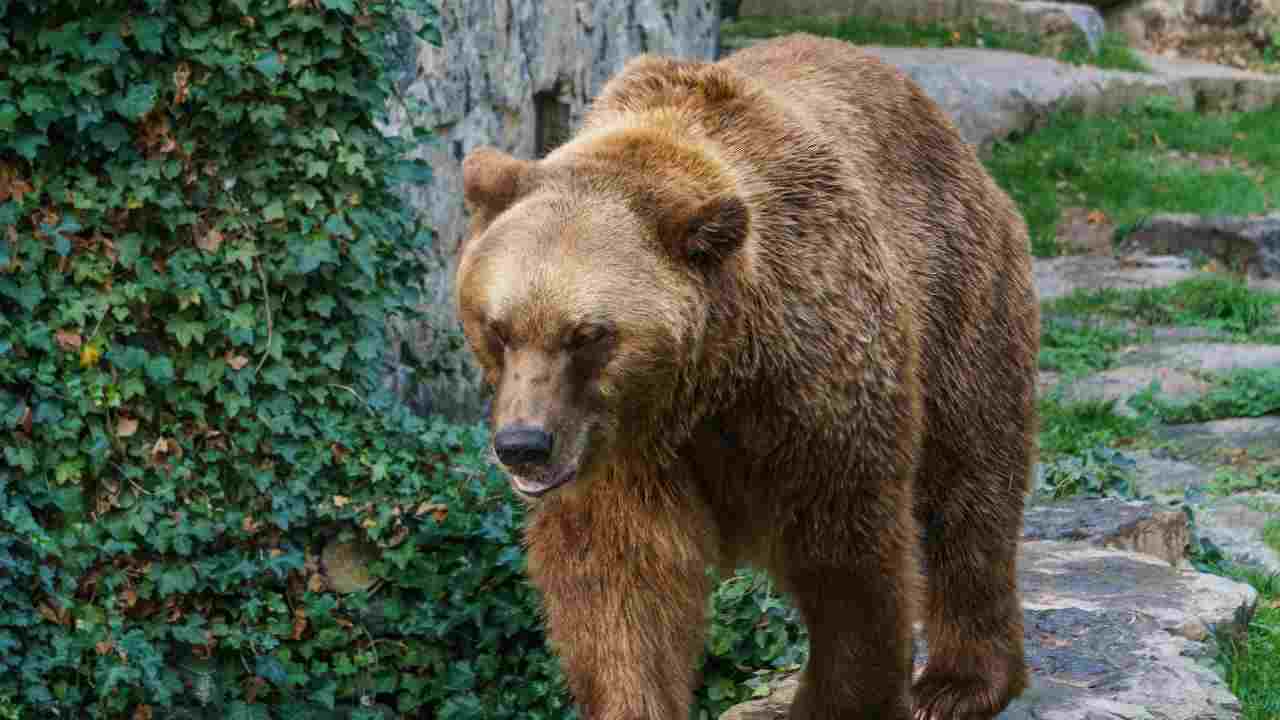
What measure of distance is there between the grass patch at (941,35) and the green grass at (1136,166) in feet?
3.54

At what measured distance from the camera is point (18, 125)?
5.75 meters

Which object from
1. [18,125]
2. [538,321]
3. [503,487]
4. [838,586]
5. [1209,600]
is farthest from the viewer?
[503,487]

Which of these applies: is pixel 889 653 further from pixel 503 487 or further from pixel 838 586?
pixel 503 487

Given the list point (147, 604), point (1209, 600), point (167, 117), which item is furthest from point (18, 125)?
point (1209, 600)

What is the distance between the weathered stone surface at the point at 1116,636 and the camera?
4.41 metres

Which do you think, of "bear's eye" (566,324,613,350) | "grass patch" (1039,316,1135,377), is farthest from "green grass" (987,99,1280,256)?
"bear's eye" (566,324,613,350)

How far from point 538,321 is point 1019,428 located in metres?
1.68

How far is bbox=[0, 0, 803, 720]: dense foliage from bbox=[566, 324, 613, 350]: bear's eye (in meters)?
2.75

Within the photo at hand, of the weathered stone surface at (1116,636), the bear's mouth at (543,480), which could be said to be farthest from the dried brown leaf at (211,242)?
the bear's mouth at (543,480)

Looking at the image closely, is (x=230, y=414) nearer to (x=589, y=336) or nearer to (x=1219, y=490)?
(x=589, y=336)

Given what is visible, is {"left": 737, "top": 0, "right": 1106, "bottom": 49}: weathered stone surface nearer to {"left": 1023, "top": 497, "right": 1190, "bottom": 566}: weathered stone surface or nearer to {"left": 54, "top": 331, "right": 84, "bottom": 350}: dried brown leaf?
{"left": 1023, "top": 497, "right": 1190, "bottom": 566}: weathered stone surface

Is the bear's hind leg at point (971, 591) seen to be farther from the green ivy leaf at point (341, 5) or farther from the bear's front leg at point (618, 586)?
the green ivy leaf at point (341, 5)

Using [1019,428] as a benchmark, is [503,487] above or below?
below

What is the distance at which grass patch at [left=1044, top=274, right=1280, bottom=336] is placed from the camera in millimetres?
9656
